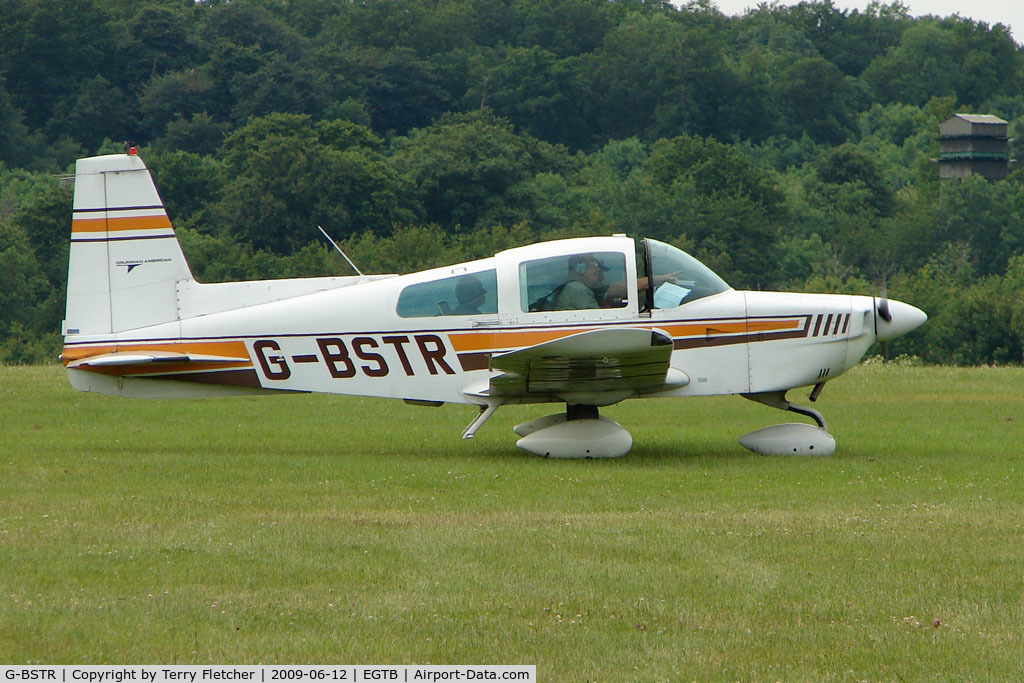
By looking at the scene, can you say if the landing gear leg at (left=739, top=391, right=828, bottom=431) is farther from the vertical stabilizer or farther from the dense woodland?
the dense woodland

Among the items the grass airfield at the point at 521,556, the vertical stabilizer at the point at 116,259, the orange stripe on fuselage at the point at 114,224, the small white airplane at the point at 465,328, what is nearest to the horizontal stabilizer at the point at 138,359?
the small white airplane at the point at 465,328

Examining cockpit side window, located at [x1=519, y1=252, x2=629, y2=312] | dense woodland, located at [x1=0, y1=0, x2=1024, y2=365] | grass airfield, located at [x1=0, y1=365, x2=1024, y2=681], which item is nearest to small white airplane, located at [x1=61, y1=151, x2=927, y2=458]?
cockpit side window, located at [x1=519, y1=252, x2=629, y2=312]

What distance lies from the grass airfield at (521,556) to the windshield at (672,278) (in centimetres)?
151

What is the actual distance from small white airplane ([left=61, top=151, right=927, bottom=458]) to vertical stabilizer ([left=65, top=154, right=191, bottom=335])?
0.01 meters

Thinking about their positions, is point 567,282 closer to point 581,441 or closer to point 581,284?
point 581,284

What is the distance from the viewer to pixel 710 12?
143625mm

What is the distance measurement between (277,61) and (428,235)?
44412mm

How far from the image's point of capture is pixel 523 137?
78000 mm

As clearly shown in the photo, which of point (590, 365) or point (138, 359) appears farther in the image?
point (138, 359)

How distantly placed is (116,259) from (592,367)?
4705mm

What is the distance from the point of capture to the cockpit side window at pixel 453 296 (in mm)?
12609

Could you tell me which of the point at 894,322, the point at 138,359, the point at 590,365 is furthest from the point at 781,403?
the point at 138,359

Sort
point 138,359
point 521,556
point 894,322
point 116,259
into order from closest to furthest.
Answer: point 521,556 → point 138,359 → point 894,322 → point 116,259

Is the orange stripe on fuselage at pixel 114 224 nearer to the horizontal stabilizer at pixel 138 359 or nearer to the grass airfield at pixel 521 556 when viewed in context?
the horizontal stabilizer at pixel 138 359
